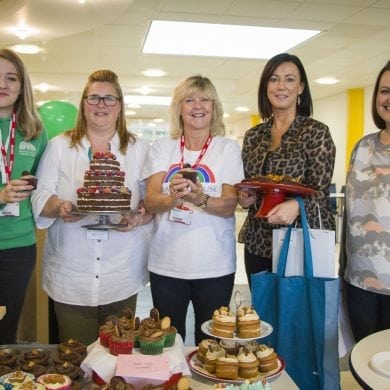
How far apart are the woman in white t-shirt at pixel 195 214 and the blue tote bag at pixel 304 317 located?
241 millimetres

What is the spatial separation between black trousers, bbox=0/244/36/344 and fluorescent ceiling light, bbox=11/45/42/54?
5843mm

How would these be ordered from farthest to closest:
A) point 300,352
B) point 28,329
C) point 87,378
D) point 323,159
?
point 28,329
point 323,159
point 300,352
point 87,378

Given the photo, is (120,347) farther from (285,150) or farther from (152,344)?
(285,150)

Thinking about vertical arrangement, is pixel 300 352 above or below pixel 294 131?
below

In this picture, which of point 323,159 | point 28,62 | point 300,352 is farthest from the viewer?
point 28,62

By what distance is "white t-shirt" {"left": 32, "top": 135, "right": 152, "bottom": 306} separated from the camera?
250cm

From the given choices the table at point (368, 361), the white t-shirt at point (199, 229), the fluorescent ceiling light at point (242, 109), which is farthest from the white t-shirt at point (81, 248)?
the fluorescent ceiling light at point (242, 109)

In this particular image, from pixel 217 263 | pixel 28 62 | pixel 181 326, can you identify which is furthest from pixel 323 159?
pixel 28 62

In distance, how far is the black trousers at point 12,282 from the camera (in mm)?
2504

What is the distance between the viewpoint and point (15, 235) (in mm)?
2520

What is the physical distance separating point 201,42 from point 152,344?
6.28m

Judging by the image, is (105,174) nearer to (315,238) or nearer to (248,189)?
(248,189)

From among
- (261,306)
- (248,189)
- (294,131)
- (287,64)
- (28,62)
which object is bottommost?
(261,306)

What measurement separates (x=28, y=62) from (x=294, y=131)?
7.38m
